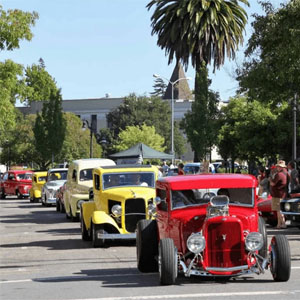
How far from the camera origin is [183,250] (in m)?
12.8

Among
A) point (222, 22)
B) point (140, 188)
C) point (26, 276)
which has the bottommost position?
point (26, 276)

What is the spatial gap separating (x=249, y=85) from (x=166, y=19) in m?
29.5

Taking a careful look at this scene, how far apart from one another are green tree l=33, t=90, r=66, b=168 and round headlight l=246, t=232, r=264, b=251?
63440 mm

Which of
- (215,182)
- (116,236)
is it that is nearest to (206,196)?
(215,182)

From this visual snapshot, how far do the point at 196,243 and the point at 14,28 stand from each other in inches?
1051

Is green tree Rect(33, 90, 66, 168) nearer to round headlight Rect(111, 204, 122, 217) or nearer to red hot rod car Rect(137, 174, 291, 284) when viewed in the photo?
round headlight Rect(111, 204, 122, 217)

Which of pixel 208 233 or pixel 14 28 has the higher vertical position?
pixel 14 28

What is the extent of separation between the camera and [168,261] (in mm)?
12227

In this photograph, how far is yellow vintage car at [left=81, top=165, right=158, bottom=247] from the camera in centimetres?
1942

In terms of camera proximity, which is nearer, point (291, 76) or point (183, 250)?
point (183, 250)

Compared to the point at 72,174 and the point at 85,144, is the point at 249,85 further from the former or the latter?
the point at 85,144

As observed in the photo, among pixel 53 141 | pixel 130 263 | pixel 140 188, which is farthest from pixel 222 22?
pixel 130 263

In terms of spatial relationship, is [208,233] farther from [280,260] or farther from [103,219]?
[103,219]

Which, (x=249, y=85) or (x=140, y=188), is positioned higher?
(x=249, y=85)
